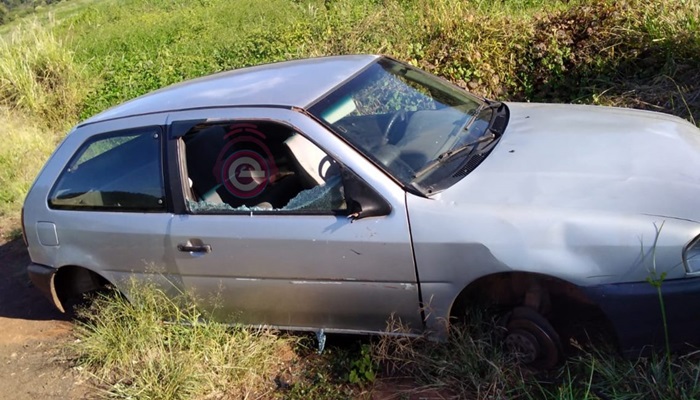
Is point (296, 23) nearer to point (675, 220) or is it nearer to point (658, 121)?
point (658, 121)

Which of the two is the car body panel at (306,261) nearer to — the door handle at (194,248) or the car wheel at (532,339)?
the door handle at (194,248)

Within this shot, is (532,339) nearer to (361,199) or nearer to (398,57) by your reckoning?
(361,199)

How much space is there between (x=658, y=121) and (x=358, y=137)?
1.78 meters

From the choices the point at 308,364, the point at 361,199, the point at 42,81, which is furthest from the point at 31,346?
the point at 42,81

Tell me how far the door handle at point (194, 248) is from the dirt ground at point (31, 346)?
1.05 metres

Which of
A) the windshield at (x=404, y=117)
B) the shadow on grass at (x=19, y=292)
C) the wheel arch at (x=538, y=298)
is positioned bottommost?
the shadow on grass at (x=19, y=292)

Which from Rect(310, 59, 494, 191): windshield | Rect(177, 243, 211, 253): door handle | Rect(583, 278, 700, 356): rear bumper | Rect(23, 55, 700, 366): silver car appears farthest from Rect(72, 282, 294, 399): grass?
Rect(583, 278, 700, 356): rear bumper

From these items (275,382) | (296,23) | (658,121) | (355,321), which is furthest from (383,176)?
(296,23)

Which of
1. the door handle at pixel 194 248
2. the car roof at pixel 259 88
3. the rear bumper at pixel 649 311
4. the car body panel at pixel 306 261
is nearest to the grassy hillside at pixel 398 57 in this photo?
the rear bumper at pixel 649 311

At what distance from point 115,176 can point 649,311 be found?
3.09 meters

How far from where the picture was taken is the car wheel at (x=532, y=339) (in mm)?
3236

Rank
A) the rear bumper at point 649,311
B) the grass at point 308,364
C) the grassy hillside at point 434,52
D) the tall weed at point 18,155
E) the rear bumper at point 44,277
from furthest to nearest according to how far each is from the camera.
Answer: the tall weed at point 18,155, the grassy hillside at point 434,52, the rear bumper at point 44,277, the grass at point 308,364, the rear bumper at point 649,311

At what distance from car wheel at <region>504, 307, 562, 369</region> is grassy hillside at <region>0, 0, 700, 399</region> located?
0.28ft

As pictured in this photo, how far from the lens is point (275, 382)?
378 cm
